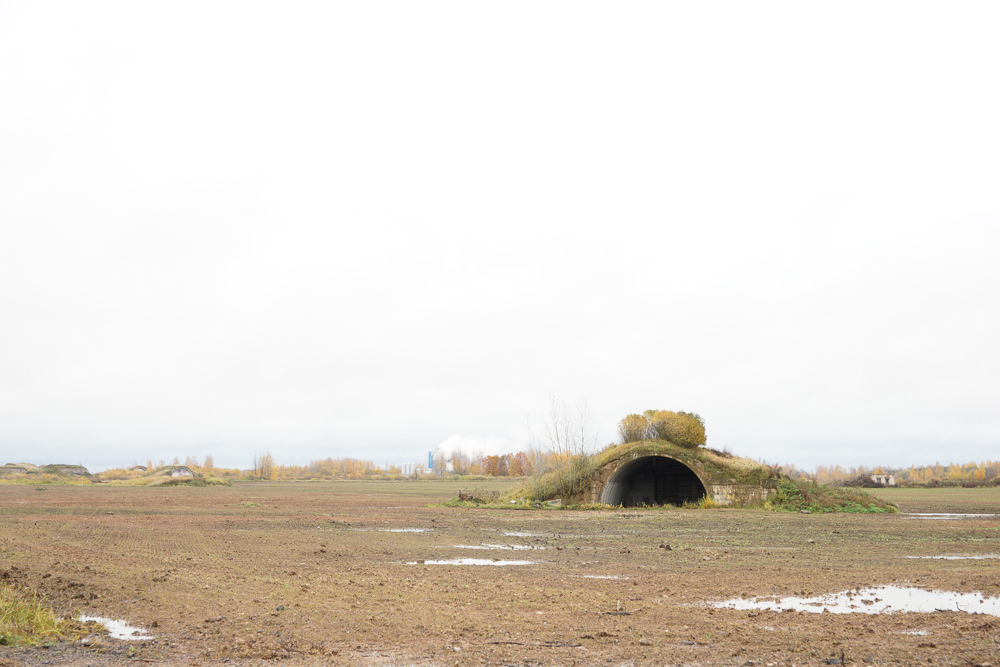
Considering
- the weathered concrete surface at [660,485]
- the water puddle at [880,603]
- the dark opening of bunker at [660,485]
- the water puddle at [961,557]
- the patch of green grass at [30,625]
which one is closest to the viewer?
the patch of green grass at [30,625]

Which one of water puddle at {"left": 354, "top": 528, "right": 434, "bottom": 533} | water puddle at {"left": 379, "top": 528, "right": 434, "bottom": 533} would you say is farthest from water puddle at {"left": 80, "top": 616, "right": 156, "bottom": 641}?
water puddle at {"left": 379, "top": 528, "right": 434, "bottom": 533}

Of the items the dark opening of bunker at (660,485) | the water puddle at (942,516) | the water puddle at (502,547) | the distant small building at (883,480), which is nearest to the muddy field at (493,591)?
the water puddle at (502,547)

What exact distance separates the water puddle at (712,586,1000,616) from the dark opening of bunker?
34103 millimetres

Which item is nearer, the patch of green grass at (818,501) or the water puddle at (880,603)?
the water puddle at (880,603)

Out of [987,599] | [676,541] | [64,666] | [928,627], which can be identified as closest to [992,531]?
[676,541]

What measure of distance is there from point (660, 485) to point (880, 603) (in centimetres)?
3812

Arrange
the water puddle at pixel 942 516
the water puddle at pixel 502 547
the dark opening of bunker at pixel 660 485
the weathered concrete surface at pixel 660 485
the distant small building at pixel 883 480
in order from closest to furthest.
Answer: the water puddle at pixel 502 547
the water puddle at pixel 942 516
the weathered concrete surface at pixel 660 485
the dark opening of bunker at pixel 660 485
the distant small building at pixel 883 480

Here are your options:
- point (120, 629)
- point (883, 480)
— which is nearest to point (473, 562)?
point (120, 629)

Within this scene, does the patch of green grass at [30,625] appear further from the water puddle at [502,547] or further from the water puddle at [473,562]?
the water puddle at [502,547]

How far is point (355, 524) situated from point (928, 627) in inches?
856

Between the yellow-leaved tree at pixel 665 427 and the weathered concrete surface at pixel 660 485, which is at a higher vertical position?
the yellow-leaved tree at pixel 665 427

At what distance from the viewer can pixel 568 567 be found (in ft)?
50.5

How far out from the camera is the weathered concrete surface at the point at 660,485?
38.7m

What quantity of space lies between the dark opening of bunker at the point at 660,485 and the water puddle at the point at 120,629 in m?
38.3
